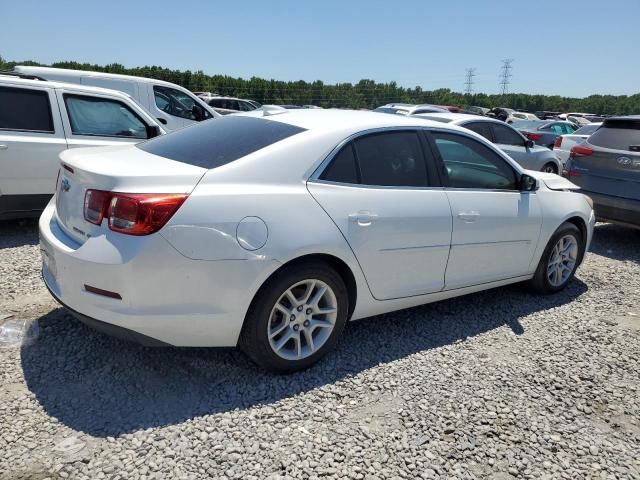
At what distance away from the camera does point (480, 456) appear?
2.62 m

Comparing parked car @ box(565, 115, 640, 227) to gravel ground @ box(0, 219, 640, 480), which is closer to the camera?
gravel ground @ box(0, 219, 640, 480)

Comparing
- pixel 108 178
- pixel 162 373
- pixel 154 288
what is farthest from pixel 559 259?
pixel 108 178

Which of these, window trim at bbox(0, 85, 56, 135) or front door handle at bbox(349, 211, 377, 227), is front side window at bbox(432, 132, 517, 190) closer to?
front door handle at bbox(349, 211, 377, 227)

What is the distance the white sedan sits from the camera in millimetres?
2646

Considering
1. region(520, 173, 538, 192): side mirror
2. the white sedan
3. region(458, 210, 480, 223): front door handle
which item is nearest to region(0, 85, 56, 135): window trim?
the white sedan

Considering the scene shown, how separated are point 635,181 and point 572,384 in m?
4.02

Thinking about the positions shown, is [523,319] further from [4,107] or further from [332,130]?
[4,107]

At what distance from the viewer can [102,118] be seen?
20.1 ft

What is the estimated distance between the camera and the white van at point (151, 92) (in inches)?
381

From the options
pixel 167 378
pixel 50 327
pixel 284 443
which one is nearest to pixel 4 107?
pixel 50 327

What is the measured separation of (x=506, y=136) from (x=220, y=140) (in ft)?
24.2

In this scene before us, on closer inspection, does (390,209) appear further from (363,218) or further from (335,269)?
(335,269)

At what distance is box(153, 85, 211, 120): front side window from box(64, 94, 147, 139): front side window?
169 inches

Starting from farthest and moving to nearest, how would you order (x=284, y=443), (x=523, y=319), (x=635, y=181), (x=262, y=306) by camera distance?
1. (x=635, y=181)
2. (x=523, y=319)
3. (x=262, y=306)
4. (x=284, y=443)
